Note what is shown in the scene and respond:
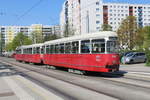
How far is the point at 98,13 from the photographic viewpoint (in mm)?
118250

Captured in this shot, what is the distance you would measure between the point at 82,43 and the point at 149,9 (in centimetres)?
13021

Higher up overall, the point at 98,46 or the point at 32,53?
the point at 98,46

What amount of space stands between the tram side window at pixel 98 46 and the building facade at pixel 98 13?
8270cm

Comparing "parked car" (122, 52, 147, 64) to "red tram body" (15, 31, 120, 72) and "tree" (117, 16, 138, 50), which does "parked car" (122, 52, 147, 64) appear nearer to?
"red tram body" (15, 31, 120, 72)

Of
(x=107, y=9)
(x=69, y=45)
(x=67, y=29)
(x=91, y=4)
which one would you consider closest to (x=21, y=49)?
(x=67, y=29)

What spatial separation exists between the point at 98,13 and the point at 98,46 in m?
102

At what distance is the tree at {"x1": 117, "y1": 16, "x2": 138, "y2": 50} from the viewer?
2393 inches

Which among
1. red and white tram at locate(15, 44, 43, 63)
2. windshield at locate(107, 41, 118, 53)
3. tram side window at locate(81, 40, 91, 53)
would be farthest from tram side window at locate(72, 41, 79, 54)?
red and white tram at locate(15, 44, 43, 63)

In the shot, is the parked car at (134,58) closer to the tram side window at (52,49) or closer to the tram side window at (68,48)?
the tram side window at (52,49)

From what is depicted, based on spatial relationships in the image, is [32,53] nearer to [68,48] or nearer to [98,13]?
[68,48]

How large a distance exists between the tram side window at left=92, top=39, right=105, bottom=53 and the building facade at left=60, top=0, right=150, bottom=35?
82.7 meters

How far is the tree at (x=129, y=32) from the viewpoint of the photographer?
60.8 meters

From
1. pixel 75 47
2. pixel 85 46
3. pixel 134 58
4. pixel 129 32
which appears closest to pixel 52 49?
pixel 75 47

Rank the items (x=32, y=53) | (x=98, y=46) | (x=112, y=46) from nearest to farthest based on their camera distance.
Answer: (x=112, y=46)
(x=98, y=46)
(x=32, y=53)
